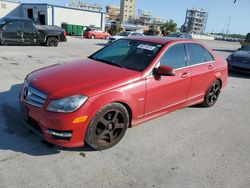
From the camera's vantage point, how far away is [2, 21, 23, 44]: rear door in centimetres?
1322

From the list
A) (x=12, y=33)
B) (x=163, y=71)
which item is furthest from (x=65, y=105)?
(x=12, y=33)

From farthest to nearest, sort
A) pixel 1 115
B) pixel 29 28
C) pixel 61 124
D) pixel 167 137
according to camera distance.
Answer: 1. pixel 29 28
2. pixel 1 115
3. pixel 167 137
4. pixel 61 124

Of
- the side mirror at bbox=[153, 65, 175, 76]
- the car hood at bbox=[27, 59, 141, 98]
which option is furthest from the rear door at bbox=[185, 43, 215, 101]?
the car hood at bbox=[27, 59, 141, 98]

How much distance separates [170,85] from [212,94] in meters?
1.86

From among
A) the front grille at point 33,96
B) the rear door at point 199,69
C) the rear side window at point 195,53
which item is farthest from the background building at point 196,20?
the front grille at point 33,96

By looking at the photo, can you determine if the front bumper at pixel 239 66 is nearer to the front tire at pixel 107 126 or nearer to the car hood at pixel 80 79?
the car hood at pixel 80 79

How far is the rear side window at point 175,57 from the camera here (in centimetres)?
391

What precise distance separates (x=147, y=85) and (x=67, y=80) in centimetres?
118

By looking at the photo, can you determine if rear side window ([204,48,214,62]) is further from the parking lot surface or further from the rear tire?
the rear tire

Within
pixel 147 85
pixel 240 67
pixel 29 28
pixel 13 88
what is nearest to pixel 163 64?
pixel 147 85

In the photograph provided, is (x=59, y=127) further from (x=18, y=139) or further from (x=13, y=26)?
(x=13, y=26)

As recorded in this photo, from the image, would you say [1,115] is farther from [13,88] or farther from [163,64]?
[163,64]

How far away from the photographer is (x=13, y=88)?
5.67 metres

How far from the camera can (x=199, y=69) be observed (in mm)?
4578
